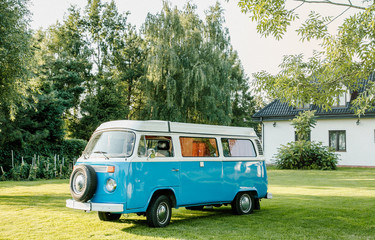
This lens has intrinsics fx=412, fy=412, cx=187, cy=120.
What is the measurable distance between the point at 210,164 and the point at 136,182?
91.1 inches

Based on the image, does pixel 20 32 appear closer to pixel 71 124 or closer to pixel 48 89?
pixel 48 89

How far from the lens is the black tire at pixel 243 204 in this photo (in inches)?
417

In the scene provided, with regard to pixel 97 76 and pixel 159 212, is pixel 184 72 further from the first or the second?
pixel 159 212

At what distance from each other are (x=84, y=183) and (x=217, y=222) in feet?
10.5

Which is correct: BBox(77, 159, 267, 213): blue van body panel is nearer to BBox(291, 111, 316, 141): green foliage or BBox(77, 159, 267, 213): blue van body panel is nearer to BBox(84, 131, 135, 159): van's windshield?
BBox(84, 131, 135, 159): van's windshield

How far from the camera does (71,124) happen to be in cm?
4044

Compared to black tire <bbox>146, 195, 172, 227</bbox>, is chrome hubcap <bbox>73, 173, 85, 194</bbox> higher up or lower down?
higher up

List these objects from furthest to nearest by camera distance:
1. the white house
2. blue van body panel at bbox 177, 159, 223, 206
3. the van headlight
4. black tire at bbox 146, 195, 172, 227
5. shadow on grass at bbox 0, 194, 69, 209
Result: 1. the white house
2. shadow on grass at bbox 0, 194, 69, 209
3. blue van body panel at bbox 177, 159, 223, 206
4. black tire at bbox 146, 195, 172, 227
5. the van headlight

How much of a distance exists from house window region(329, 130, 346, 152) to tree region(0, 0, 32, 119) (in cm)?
2351

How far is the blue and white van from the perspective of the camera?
27.1 feet

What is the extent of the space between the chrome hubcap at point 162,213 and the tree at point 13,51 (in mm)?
9808

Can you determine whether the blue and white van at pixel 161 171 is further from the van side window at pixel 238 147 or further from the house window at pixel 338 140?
the house window at pixel 338 140

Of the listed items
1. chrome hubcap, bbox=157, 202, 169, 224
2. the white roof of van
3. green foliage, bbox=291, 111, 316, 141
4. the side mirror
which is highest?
green foliage, bbox=291, 111, 316, 141

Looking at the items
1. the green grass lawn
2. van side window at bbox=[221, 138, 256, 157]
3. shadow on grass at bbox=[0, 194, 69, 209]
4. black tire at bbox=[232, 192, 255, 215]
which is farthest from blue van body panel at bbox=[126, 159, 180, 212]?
shadow on grass at bbox=[0, 194, 69, 209]
